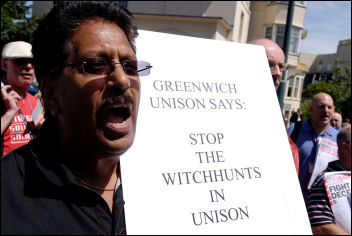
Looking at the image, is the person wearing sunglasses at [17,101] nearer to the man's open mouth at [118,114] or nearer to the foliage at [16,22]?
the man's open mouth at [118,114]

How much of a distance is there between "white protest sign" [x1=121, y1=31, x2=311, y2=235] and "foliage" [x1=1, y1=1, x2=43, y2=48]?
18325mm

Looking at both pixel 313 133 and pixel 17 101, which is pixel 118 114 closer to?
pixel 17 101

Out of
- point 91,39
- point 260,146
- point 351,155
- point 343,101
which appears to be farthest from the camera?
point 343,101

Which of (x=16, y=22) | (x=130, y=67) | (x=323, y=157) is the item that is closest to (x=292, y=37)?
(x=16, y=22)

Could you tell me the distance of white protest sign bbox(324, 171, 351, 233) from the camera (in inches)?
78.6

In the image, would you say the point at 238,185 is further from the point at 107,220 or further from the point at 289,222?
the point at 107,220

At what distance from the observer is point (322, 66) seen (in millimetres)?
61688

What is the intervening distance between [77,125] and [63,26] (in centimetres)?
36

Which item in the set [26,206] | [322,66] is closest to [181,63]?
[26,206]

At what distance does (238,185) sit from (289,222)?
27cm

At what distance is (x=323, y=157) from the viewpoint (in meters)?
3.62

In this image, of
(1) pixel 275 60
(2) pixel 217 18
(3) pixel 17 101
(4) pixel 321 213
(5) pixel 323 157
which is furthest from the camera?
(2) pixel 217 18

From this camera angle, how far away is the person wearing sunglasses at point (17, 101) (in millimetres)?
2578

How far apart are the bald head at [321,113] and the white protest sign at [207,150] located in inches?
113
